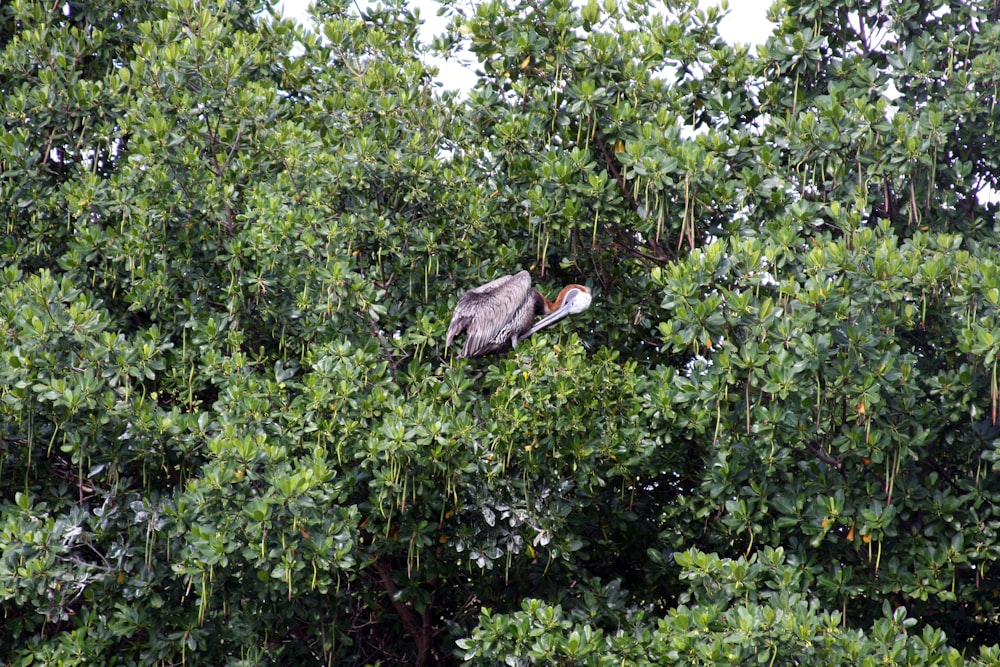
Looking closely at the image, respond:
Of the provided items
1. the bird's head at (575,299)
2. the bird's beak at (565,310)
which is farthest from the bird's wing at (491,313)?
the bird's head at (575,299)

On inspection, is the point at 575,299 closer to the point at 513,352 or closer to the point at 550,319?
the point at 550,319

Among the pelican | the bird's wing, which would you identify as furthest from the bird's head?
the bird's wing

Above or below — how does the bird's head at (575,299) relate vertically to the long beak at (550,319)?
above

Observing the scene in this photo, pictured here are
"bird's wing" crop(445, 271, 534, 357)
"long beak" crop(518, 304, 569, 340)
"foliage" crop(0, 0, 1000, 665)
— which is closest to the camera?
"foliage" crop(0, 0, 1000, 665)

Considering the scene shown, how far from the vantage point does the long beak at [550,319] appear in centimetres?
862

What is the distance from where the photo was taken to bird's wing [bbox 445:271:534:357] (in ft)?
27.7

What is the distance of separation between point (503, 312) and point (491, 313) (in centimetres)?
9

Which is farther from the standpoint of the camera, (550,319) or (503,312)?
(550,319)

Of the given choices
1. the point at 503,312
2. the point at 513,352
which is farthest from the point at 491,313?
the point at 513,352

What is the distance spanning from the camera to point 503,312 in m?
8.47

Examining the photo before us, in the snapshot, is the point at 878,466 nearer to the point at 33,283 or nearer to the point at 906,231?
the point at 906,231

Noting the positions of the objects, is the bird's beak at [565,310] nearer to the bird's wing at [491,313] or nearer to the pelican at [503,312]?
the pelican at [503,312]

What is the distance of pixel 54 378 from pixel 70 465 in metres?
1.30

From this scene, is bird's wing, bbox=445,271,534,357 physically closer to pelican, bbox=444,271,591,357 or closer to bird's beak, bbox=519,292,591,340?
pelican, bbox=444,271,591,357
